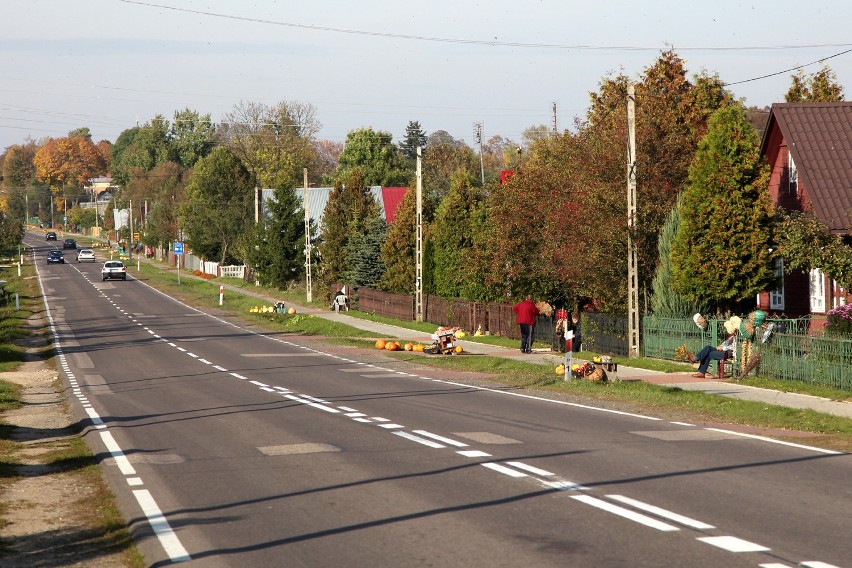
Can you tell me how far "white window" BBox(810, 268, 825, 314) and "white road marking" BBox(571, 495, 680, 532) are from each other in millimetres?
23916

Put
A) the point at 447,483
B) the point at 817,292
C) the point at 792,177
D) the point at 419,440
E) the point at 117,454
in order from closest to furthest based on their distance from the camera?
the point at 447,483 → the point at 117,454 → the point at 419,440 → the point at 817,292 → the point at 792,177

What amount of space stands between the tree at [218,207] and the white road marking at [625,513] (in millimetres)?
79081

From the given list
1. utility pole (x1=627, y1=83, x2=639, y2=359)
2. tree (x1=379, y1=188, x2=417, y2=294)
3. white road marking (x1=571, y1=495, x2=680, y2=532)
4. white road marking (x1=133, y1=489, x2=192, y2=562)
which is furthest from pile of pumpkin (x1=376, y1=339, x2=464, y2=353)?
white road marking (x1=571, y1=495, x2=680, y2=532)

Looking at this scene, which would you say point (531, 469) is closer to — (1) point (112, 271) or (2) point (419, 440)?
(2) point (419, 440)

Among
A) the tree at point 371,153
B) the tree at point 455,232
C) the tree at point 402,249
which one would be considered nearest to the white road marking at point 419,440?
the tree at point 455,232

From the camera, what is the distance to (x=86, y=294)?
75.7m

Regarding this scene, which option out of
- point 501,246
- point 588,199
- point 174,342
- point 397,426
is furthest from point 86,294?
point 397,426

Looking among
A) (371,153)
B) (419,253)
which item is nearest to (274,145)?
(371,153)

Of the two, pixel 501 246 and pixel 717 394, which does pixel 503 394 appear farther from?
pixel 501 246

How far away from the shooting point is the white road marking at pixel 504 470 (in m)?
12.1

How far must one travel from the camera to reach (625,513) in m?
9.88

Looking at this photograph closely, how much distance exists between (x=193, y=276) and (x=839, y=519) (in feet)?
306

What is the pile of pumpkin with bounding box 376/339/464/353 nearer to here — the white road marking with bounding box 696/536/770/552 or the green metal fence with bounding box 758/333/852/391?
the green metal fence with bounding box 758/333/852/391

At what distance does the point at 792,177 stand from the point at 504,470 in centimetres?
2434
